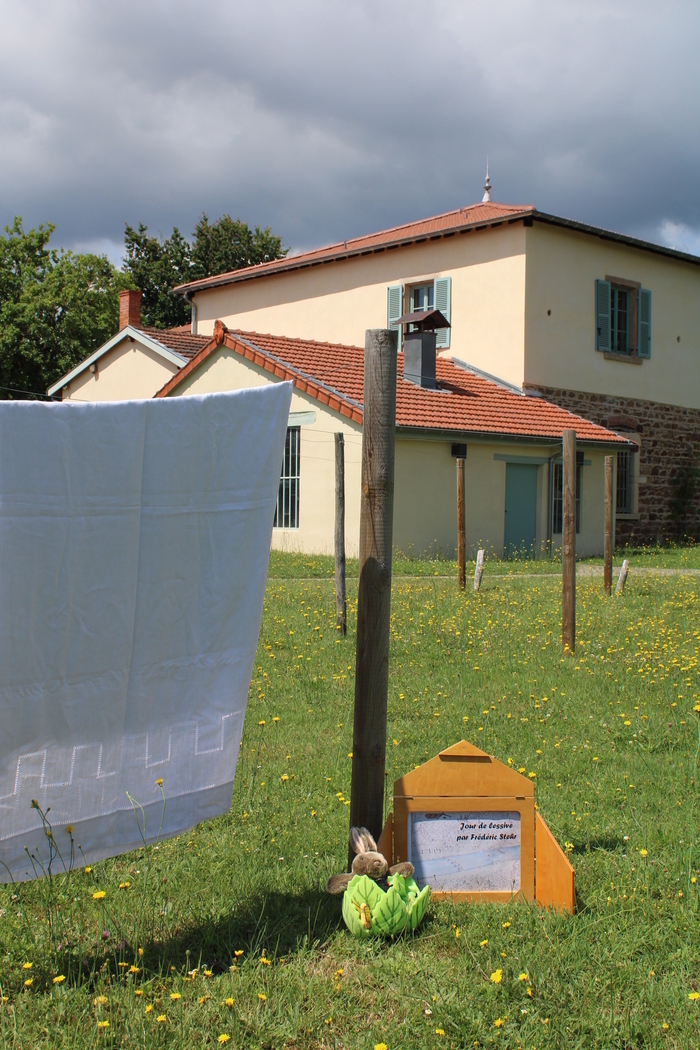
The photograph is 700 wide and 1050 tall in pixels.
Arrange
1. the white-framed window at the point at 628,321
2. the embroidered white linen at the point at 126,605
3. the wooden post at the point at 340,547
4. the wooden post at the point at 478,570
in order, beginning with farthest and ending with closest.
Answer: the white-framed window at the point at 628,321 → the wooden post at the point at 478,570 → the wooden post at the point at 340,547 → the embroidered white linen at the point at 126,605

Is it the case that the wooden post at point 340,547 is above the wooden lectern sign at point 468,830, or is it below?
above

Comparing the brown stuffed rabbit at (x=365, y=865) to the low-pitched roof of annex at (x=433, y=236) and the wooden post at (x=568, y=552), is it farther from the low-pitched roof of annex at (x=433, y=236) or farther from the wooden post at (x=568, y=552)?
the low-pitched roof of annex at (x=433, y=236)

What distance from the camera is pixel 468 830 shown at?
354 cm

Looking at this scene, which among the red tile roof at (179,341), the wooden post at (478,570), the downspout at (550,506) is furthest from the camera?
the red tile roof at (179,341)

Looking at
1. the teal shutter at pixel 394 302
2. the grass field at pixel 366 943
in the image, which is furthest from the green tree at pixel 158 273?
the grass field at pixel 366 943

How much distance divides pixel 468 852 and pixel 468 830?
3.6 inches

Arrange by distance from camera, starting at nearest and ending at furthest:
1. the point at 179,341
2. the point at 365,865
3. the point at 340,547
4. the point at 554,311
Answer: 1. the point at 365,865
2. the point at 340,547
3. the point at 554,311
4. the point at 179,341


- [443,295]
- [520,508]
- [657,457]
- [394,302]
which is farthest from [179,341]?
[657,457]

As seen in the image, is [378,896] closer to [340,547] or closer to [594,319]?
[340,547]

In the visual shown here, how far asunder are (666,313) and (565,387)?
434cm

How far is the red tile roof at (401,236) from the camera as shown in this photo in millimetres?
21172

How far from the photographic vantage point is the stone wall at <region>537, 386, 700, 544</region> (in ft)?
74.8

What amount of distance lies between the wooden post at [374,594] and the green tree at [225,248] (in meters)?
41.7

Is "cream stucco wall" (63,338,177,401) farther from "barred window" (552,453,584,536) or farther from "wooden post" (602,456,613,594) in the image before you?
"wooden post" (602,456,613,594)
